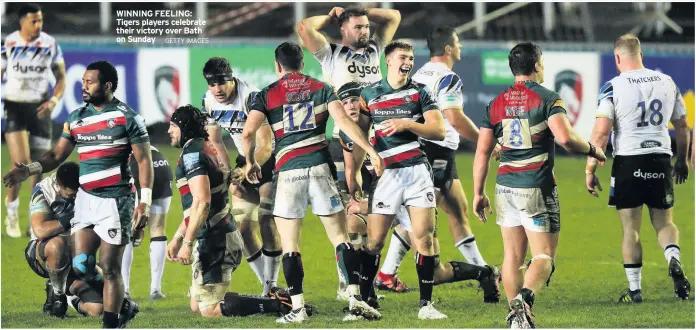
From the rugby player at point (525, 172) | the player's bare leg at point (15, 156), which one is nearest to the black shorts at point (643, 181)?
the rugby player at point (525, 172)

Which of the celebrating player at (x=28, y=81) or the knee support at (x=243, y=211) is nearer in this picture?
the knee support at (x=243, y=211)

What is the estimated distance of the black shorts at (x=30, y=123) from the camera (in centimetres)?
1532

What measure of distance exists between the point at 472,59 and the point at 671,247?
11.0m

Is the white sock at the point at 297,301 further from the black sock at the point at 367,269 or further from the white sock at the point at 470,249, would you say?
the white sock at the point at 470,249

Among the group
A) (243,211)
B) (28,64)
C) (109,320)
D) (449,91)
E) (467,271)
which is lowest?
(109,320)

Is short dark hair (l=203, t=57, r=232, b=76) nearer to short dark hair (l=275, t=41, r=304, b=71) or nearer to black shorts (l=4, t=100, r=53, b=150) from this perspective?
short dark hair (l=275, t=41, r=304, b=71)

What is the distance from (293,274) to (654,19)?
15.5 m

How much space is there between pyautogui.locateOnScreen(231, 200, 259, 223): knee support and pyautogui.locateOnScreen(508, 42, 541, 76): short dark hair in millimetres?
3149

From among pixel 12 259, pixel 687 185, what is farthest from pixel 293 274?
pixel 687 185

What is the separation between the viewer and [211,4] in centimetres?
2452

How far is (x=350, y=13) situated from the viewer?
11.4 metres

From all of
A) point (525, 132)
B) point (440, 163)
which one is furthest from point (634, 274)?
point (525, 132)

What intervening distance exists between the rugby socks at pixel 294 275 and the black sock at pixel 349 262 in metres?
0.34

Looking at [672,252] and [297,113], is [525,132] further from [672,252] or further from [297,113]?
[672,252]
